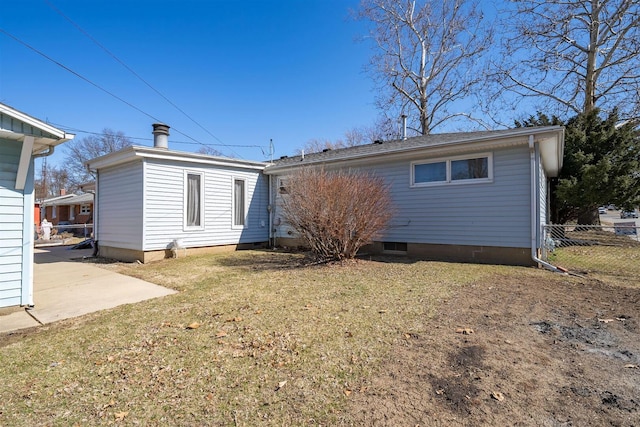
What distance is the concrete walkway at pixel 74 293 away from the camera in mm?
4301

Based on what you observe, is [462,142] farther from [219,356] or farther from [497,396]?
[219,356]

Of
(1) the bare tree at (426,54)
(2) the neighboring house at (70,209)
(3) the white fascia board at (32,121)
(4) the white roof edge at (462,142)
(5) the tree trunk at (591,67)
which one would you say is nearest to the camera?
(3) the white fascia board at (32,121)

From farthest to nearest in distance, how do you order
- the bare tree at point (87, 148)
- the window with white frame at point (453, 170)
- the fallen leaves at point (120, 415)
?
the bare tree at point (87, 148) < the window with white frame at point (453, 170) < the fallen leaves at point (120, 415)

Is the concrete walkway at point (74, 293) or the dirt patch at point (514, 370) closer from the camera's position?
the dirt patch at point (514, 370)

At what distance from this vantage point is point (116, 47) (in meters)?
13.0

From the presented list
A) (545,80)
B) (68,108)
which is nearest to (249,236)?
(68,108)

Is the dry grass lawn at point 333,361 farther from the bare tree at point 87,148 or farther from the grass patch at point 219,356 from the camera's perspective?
the bare tree at point 87,148

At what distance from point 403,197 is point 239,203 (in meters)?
5.66

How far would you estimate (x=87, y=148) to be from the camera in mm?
36875

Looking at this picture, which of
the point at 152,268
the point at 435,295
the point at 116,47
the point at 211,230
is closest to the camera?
the point at 435,295

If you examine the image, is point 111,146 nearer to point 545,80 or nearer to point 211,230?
point 211,230

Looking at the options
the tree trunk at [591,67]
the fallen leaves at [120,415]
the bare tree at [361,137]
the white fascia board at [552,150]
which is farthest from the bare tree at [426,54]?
the fallen leaves at [120,415]

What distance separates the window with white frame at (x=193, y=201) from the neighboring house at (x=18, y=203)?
4.99 meters

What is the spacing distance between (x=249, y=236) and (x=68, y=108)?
15.4m
